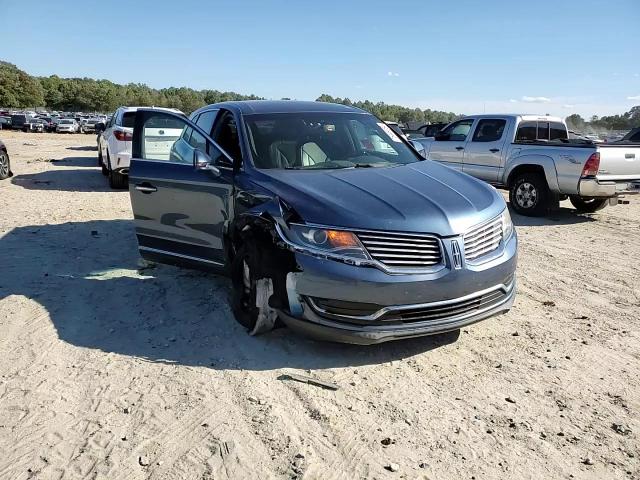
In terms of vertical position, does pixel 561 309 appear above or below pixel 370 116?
below

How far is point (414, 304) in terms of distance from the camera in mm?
3523

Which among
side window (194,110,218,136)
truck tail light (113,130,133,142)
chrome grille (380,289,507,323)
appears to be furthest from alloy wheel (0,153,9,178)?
chrome grille (380,289,507,323)

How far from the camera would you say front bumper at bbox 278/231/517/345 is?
3480mm

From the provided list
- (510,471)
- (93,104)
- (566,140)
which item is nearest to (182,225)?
(510,471)

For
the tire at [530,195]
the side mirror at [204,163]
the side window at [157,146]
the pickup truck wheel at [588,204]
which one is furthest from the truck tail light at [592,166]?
the side mirror at [204,163]

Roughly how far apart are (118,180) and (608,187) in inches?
380

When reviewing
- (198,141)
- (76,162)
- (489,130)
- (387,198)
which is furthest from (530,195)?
(76,162)

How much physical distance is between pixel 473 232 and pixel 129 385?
2473 millimetres

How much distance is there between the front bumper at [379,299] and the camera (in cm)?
348

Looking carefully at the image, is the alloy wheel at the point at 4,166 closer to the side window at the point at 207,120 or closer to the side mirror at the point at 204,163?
the side window at the point at 207,120

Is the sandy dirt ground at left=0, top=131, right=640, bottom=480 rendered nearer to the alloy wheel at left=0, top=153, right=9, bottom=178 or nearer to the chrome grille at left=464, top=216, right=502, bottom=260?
the chrome grille at left=464, top=216, right=502, bottom=260

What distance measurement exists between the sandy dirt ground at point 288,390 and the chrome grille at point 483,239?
77cm

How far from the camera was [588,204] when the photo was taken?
10.5 metres

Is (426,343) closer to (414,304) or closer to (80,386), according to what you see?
(414,304)
